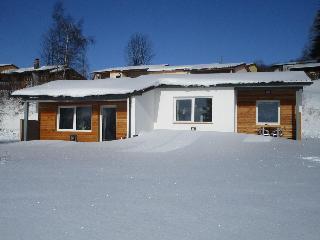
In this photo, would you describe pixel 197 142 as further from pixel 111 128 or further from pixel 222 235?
pixel 222 235

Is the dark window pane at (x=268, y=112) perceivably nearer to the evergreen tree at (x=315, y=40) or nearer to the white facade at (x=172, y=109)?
the white facade at (x=172, y=109)

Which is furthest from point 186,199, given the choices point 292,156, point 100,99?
point 100,99

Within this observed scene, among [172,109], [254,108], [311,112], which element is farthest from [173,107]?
[311,112]

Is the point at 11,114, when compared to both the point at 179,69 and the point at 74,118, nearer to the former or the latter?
the point at 74,118

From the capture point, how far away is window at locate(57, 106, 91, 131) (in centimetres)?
1511

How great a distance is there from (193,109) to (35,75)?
105ft

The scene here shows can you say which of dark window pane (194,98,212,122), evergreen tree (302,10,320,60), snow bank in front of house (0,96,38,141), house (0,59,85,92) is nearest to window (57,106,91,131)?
dark window pane (194,98,212,122)

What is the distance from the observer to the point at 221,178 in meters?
5.38

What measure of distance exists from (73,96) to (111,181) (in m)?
9.78

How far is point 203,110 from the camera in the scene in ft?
49.5

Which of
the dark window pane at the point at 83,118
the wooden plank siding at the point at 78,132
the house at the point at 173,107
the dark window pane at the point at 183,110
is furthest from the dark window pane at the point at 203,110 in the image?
the dark window pane at the point at 83,118

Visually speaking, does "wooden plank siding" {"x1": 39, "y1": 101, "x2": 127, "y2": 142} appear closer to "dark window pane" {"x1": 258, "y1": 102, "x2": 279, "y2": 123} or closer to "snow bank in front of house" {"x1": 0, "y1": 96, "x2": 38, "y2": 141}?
"dark window pane" {"x1": 258, "y1": 102, "x2": 279, "y2": 123}

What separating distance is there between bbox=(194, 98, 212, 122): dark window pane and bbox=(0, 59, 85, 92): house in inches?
841

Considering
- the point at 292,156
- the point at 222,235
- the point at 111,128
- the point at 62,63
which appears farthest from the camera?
the point at 62,63
